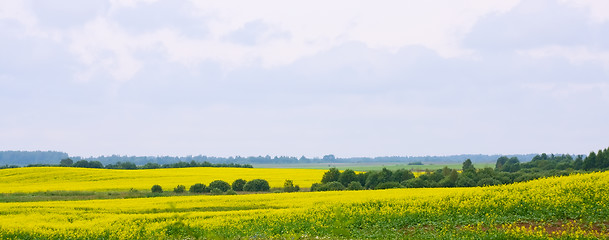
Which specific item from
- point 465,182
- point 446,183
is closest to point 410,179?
point 446,183

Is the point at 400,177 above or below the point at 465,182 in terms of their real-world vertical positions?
above

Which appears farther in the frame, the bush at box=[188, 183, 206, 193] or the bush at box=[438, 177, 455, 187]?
the bush at box=[188, 183, 206, 193]

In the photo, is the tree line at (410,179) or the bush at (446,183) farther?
the tree line at (410,179)

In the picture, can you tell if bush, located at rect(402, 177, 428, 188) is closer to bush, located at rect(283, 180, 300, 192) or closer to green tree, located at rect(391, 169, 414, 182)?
green tree, located at rect(391, 169, 414, 182)

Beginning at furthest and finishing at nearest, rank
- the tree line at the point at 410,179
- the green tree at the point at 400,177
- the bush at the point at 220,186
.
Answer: the green tree at the point at 400,177 → the bush at the point at 220,186 → the tree line at the point at 410,179

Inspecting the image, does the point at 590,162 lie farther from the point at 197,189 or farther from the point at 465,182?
the point at 197,189

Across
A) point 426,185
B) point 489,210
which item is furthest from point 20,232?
point 426,185

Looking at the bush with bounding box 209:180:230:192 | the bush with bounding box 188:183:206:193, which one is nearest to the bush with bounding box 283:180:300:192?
the bush with bounding box 209:180:230:192

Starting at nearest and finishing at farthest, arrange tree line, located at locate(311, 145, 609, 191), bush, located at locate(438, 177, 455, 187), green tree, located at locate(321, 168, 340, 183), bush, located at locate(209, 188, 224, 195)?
bush, located at locate(209, 188, 224, 195) < bush, located at locate(438, 177, 455, 187) < tree line, located at locate(311, 145, 609, 191) < green tree, located at locate(321, 168, 340, 183)

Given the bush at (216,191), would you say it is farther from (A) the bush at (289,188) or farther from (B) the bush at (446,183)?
(B) the bush at (446,183)

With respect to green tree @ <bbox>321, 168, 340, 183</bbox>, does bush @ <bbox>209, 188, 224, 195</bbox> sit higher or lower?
lower

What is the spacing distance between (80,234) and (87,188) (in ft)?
117

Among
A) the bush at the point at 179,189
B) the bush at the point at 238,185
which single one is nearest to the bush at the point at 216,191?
the bush at the point at 179,189

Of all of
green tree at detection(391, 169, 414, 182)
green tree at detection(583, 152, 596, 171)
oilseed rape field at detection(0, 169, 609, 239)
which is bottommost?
oilseed rape field at detection(0, 169, 609, 239)
